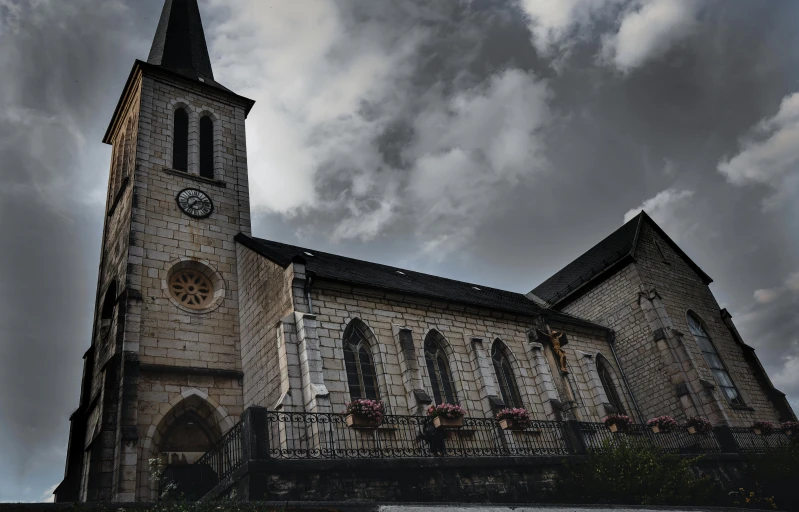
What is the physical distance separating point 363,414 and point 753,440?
15.8 metres

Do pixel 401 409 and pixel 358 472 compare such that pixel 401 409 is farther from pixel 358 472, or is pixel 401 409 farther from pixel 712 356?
pixel 712 356

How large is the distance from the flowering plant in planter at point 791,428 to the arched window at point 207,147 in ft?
77.4

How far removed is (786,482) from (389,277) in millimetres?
13401

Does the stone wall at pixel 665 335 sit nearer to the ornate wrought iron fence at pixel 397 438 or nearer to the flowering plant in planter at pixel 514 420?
the ornate wrought iron fence at pixel 397 438

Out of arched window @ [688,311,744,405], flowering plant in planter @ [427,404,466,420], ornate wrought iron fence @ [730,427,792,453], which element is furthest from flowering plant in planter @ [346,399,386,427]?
arched window @ [688,311,744,405]

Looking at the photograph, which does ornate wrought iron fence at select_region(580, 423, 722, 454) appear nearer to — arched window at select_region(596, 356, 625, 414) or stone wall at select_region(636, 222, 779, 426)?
stone wall at select_region(636, 222, 779, 426)

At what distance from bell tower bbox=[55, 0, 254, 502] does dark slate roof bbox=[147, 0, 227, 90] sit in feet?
0.77

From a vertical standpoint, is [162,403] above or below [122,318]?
below

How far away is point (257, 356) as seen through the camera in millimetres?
15281

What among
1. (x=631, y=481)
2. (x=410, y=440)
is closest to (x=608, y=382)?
(x=631, y=481)

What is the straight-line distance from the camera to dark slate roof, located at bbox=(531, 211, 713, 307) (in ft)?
83.1

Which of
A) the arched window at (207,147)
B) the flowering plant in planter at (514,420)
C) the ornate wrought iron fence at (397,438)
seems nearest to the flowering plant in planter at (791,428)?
the ornate wrought iron fence at (397,438)

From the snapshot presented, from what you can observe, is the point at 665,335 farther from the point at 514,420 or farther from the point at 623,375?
the point at 514,420

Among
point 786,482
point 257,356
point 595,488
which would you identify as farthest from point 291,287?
point 786,482
